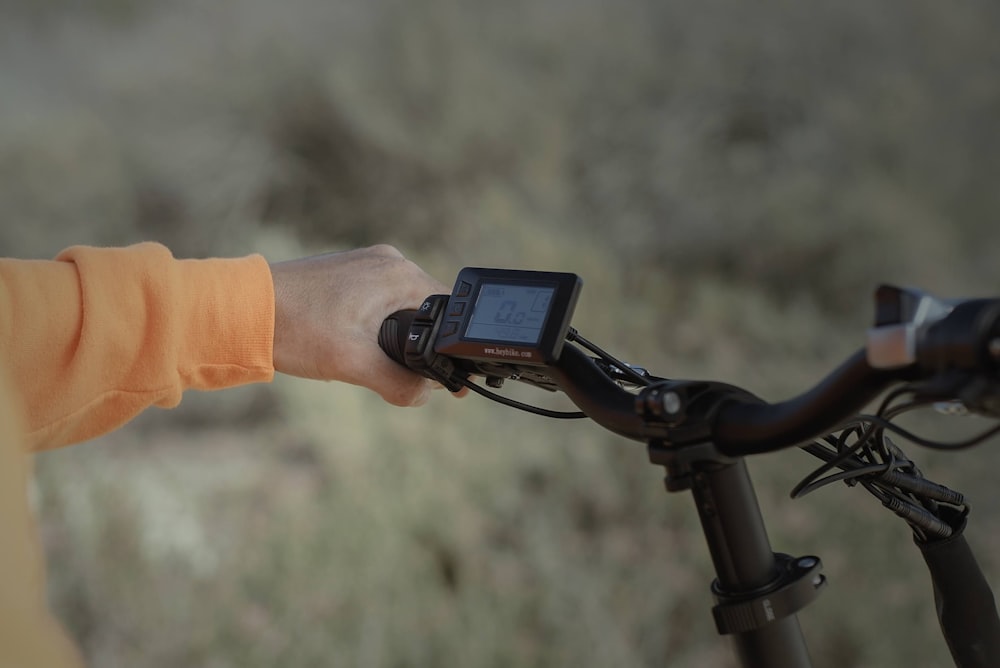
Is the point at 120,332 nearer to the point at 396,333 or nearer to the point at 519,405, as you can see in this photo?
the point at 396,333

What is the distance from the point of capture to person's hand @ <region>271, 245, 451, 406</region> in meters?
0.98

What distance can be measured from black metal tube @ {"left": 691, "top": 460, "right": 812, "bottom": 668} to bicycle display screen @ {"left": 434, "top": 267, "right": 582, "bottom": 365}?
18 centimetres

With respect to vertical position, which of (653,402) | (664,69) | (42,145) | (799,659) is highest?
(42,145)

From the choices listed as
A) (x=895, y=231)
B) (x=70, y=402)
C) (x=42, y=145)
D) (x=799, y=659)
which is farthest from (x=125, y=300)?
(x=42, y=145)

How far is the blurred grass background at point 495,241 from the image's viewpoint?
2402 mm

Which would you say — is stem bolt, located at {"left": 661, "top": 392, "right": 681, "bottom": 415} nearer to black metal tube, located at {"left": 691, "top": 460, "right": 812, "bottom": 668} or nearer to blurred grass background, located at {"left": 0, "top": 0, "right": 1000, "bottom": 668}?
black metal tube, located at {"left": 691, "top": 460, "right": 812, "bottom": 668}

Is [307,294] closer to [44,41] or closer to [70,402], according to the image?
[70,402]

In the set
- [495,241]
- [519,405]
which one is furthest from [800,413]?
[495,241]

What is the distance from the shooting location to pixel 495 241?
2.73m

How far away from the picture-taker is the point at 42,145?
2.90 m

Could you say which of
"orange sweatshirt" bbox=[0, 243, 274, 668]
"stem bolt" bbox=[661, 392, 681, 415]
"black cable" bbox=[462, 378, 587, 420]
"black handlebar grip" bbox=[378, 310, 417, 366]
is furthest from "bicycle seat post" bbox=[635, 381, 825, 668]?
"orange sweatshirt" bbox=[0, 243, 274, 668]

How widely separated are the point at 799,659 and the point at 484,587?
1969 millimetres

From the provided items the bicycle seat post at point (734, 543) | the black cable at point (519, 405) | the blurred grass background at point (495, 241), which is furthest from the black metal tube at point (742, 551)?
the blurred grass background at point (495, 241)

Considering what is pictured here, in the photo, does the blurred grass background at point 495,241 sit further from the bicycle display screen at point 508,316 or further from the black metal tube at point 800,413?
the black metal tube at point 800,413
